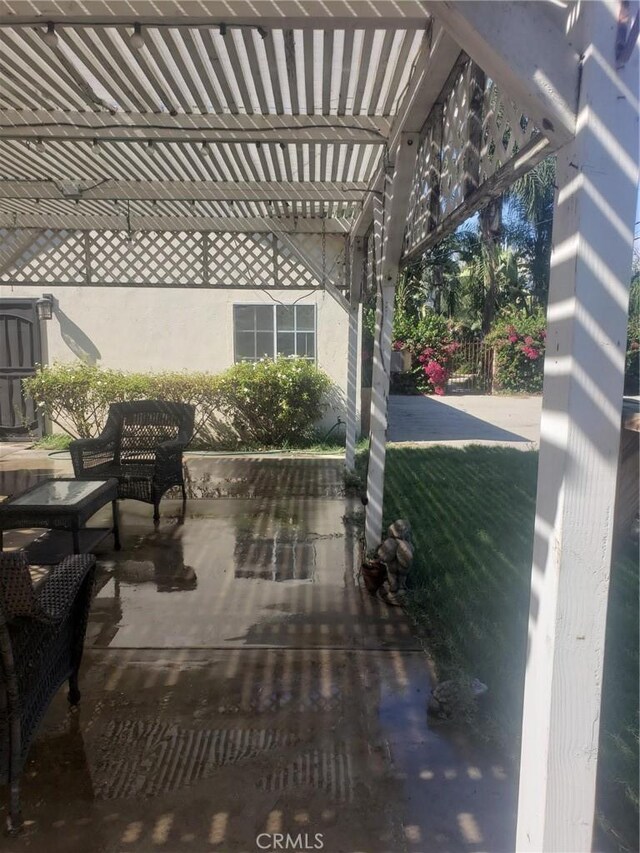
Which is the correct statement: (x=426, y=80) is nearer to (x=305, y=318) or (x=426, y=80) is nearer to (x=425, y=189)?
(x=425, y=189)

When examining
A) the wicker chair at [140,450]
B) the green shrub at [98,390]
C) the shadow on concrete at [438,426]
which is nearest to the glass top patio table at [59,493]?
the wicker chair at [140,450]

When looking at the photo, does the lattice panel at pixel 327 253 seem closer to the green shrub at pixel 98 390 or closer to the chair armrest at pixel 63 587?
the green shrub at pixel 98 390

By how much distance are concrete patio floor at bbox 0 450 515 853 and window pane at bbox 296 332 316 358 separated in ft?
19.2

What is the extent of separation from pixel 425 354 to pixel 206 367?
1153 cm

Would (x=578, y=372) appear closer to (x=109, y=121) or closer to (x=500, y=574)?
(x=500, y=574)

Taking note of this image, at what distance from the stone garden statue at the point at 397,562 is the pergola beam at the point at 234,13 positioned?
295 cm

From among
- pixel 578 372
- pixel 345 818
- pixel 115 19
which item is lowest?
pixel 345 818

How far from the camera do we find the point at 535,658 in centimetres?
159

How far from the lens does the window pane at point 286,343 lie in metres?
10.2

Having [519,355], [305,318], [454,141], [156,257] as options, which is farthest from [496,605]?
[519,355]

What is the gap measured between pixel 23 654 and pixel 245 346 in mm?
8347

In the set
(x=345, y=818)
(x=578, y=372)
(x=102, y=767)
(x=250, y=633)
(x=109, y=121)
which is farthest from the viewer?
(x=109, y=121)

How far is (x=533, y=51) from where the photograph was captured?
142cm

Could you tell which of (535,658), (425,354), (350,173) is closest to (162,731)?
(535,658)
